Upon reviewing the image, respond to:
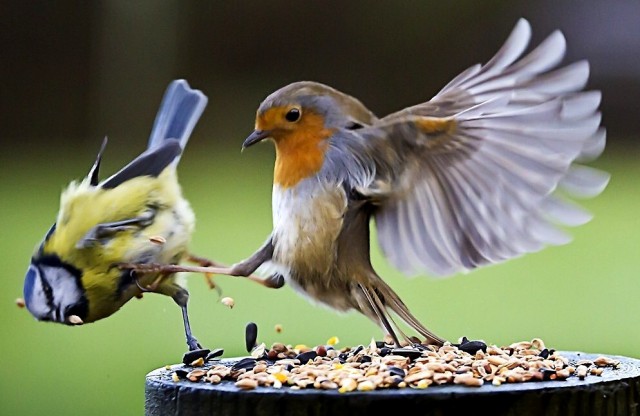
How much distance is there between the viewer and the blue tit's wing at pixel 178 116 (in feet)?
9.94

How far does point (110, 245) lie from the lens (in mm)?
2646

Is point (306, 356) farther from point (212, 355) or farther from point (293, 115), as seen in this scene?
point (293, 115)

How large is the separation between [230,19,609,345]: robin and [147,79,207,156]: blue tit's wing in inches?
21.6

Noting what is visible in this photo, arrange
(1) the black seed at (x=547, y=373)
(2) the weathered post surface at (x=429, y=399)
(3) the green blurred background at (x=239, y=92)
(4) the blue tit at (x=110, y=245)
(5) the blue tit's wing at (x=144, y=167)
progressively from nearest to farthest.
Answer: (2) the weathered post surface at (x=429, y=399), (1) the black seed at (x=547, y=373), (4) the blue tit at (x=110, y=245), (5) the blue tit's wing at (x=144, y=167), (3) the green blurred background at (x=239, y=92)

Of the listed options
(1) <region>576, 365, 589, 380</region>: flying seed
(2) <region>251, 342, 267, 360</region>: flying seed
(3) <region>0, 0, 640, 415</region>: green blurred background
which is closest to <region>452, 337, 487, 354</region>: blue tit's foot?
(1) <region>576, 365, 589, 380</region>: flying seed

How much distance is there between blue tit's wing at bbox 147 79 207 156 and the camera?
119 inches

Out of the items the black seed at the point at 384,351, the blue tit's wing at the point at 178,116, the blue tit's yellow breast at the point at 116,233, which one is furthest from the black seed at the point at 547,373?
the blue tit's wing at the point at 178,116

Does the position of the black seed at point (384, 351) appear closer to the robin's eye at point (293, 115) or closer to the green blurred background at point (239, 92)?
the robin's eye at point (293, 115)

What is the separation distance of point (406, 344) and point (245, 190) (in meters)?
5.04

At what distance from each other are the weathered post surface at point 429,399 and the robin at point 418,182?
0.49 meters

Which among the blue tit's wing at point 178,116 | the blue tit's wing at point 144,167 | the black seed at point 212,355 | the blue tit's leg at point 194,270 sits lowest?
the black seed at point 212,355

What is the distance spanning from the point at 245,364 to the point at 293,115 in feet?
1.91

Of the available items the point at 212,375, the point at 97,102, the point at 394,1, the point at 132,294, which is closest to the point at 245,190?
the point at 97,102

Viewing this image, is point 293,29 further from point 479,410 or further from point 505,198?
point 479,410
